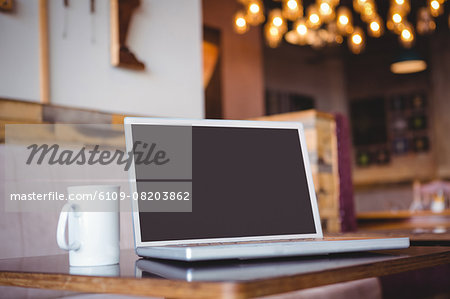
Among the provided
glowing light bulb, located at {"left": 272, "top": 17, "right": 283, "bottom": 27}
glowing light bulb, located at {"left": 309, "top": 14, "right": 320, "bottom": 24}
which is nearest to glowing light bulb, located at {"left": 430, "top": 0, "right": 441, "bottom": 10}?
glowing light bulb, located at {"left": 309, "top": 14, "right": 320, "bottom": 24}

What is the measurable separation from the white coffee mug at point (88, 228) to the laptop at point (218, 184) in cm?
6

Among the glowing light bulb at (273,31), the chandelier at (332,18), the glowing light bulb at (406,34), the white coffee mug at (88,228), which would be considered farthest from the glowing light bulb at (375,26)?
the white coffee mug at (88,228)

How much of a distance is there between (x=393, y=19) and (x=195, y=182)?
14.8 ft

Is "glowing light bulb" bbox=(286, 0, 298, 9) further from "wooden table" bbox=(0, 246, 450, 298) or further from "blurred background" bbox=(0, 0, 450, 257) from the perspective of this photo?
"wooden table" bbox=(0, 246, 450, 298)

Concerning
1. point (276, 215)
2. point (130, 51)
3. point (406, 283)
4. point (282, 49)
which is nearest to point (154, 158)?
point (276, 215)

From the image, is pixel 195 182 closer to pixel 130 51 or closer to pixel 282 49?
pixel 130 51

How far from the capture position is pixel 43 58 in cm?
246

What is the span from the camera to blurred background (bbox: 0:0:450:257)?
2.46 meters

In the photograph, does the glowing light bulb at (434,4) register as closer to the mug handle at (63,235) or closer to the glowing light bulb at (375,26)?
the glowing light bulb at (375,26)

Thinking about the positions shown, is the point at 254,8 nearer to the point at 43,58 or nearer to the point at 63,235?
the point at 43,58

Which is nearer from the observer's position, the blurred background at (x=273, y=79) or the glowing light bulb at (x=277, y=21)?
the blurred background at (x=273, y=79)

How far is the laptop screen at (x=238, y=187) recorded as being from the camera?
1044 millimetres

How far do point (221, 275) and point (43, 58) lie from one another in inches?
80.8

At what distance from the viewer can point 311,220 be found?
1.15m
